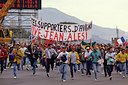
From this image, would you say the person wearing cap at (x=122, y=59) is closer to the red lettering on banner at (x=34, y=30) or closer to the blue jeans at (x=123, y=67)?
the blue jeans at (x=123, y=67)

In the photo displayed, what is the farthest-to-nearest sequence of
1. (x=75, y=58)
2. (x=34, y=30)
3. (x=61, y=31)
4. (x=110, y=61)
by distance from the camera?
(x=61, y=31)
(x=34, y=30)
(x=75, y=58)
(x=110, y=61)

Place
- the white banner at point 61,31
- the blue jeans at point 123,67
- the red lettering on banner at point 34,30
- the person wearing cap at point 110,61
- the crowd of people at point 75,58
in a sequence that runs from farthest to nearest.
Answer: the white banner at point 61,31, the red lettering on banner at point 34,30, the blue jeans at point 123,67, the person wearing cap at point 110,61, the crowd of people at point 75,58

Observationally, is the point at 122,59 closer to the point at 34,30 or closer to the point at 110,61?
the point at 110,61

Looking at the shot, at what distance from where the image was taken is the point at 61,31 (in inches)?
1045

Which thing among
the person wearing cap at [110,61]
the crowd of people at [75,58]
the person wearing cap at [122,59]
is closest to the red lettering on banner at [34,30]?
the crowd of people at [75,58]

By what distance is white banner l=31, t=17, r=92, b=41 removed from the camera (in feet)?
84.0

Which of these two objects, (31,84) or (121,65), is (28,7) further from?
(31,84)

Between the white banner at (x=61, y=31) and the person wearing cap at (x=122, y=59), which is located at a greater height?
the white banner at (x=61, y=31)

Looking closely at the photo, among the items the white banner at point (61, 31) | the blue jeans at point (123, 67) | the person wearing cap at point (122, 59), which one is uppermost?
the white banner at point (61, 31)

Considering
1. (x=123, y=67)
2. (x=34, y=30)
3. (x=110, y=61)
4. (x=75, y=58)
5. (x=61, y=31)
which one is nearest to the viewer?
(x=110, y=61)

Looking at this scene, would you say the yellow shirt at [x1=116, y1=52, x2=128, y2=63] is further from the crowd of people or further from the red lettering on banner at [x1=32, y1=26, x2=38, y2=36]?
the red lettering on banner at [x1=32, y1=26, x2=38, y2=36]

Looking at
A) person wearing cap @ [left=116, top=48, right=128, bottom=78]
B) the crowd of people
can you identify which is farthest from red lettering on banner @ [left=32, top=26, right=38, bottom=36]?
person wearing cap @ [left=116, top=48, right=128, bottom=78]

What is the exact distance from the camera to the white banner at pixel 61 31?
84.0ft

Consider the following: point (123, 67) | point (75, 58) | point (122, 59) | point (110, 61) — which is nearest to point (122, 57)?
point (122, 59)
